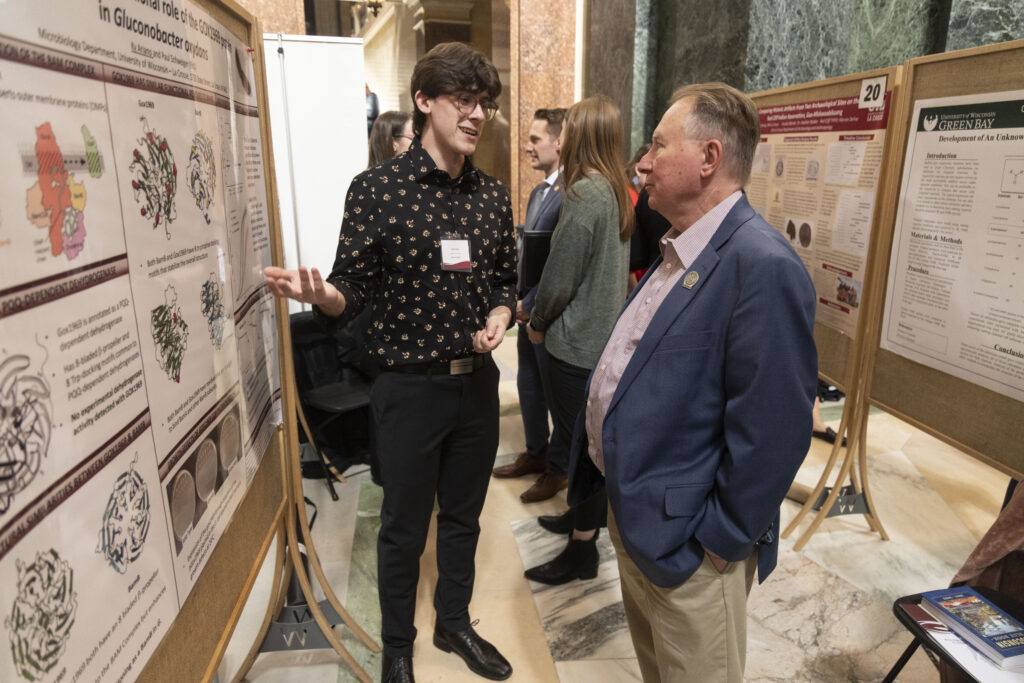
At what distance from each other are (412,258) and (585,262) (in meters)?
0.91

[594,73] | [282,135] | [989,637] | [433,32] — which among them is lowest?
[989,637]

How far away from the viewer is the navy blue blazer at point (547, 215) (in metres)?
2.72

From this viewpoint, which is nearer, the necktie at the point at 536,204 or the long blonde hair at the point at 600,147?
the long blonde hair at the point at 600,147

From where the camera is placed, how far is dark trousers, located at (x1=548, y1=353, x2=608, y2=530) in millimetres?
2443

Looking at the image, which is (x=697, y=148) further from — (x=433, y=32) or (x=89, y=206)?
(x=433, y=32)

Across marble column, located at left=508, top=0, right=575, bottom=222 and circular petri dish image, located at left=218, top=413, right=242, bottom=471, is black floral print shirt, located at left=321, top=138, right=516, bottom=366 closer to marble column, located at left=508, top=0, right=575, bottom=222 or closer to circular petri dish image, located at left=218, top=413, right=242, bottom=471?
circular petri dish image, located at left=218, top=413, right=242, bottom=471

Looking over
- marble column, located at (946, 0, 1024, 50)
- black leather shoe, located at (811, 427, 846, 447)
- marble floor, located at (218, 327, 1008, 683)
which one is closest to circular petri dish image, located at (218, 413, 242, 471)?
marble floor, located at (218, 327, 1008, 683)

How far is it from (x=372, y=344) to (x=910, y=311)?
1.90 metres

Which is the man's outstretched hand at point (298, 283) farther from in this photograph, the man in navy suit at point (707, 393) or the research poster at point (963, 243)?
the research poster at point (963, 243)

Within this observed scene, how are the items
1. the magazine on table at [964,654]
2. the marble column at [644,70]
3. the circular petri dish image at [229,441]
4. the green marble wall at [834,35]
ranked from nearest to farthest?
the circular petri dish image at [229,441] < the magazine on table at [964,654] < the green marble wall at [834,35] < the marble column at [644,70]

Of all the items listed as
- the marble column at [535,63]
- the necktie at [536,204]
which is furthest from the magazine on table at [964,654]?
the marble column at [535,63]

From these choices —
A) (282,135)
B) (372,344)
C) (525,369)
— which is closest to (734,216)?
(372,344)

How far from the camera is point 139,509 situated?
3.03ft

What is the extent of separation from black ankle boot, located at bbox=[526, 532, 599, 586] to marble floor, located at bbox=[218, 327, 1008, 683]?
0.04 metres
